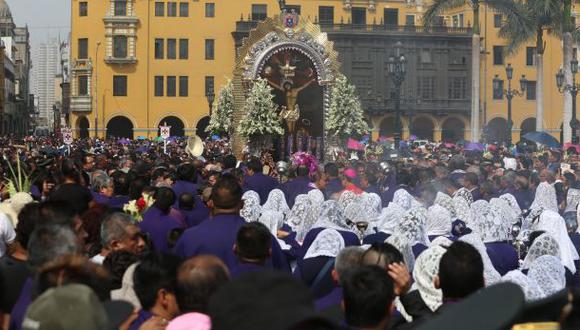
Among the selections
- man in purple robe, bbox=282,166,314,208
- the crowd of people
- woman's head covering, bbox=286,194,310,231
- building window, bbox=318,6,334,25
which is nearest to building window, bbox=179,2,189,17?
building window, bbox=318,6,334,25

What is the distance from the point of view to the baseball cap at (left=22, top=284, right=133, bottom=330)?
3.31 metres

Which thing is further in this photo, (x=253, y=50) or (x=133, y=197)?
(x=253, y=50)

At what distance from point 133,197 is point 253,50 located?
24.2 m

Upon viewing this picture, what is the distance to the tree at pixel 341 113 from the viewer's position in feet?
121

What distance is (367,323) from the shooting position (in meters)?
4.52

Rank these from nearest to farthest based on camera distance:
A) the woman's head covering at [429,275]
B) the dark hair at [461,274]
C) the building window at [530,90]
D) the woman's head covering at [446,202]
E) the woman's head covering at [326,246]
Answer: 1. the dark hair at [461,274]
2. the woman's head covering at [429,275]
3. the woman's head covering at [326,246]
4. the woman's head covering at [446,202]
5. the building window at [530,90]

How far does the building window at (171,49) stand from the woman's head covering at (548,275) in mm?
64785

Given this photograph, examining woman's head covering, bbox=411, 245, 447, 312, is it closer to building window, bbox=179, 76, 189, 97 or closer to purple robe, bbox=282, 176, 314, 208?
purple robe, bbox=282, 176, 314, 208

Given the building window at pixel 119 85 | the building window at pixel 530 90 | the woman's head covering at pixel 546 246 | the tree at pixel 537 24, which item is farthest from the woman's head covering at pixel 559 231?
the building window at pixel 530 90

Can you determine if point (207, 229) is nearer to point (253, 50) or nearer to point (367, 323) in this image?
point (367, 323)

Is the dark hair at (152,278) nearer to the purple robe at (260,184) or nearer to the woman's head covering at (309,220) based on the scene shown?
the woman's head covering at (309,220)

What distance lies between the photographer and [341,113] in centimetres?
3712

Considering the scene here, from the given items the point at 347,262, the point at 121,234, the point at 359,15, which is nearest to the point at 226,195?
the point at 121,234

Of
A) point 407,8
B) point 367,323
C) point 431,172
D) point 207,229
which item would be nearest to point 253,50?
point 431,172
